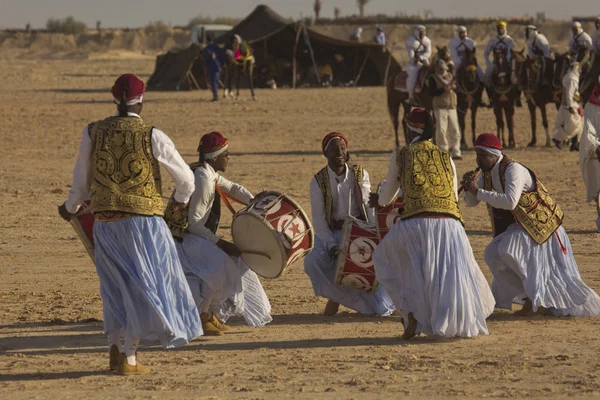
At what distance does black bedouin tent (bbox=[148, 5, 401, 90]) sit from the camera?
34.2 metres

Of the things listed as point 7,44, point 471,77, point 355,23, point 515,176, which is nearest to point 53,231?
point 515,176

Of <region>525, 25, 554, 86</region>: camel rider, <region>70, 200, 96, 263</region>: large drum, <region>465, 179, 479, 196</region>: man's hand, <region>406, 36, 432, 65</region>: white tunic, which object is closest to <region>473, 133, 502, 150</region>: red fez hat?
<region>465, 179, 479, 196</region>: man's hand

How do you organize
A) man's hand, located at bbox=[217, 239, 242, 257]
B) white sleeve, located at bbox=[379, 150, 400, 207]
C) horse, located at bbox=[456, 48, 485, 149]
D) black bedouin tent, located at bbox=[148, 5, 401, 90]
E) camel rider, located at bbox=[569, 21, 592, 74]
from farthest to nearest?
black bedouin tent, located at bbox=[148, 5, 401, 90] < horse, located at bbox=[456, 48, 485, 149] < camel rider, located at bbox=[569, 21, 592, 74] < man's hand, located at bbox=[217, 239, 242, 257] < white sleeve, located at bbox=[379, 150, 400, 207]

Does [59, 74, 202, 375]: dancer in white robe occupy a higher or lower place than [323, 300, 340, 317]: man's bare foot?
higher

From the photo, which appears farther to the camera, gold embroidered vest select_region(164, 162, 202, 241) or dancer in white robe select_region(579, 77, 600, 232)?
dancer in white robe select_region(579, 77, 600, 232)

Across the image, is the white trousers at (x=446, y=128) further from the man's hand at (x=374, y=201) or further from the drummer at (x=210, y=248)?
the drummer at (x=210, y=248)

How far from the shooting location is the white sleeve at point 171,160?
22.9 feet

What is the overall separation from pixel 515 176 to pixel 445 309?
120cm

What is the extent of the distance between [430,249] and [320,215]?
1357mm

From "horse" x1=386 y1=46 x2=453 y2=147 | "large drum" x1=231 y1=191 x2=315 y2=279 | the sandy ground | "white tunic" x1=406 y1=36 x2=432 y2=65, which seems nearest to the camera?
the sandy ground

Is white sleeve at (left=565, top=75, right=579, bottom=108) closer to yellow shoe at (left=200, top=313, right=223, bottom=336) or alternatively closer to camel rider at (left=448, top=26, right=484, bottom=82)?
camel rider at (left=448, top=26, right=484, bottom=82)

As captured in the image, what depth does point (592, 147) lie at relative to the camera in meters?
12.3

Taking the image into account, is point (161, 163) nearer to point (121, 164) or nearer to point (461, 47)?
point (121, 164)

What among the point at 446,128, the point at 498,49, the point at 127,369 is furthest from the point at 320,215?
the point at 498,49
